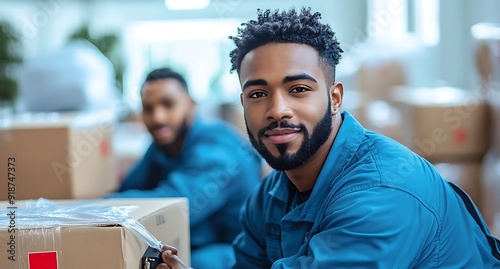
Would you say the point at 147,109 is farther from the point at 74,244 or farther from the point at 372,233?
the point at 372,233

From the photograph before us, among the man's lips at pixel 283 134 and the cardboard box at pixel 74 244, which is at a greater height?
the man's lips at pixel 283 134

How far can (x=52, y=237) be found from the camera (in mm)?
1354

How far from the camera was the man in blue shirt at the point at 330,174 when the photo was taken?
128 centimetres

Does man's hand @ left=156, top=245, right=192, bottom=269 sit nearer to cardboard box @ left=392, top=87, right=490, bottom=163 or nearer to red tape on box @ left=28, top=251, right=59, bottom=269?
red tape on box @ left=28, top=251, right=59, bottom=269

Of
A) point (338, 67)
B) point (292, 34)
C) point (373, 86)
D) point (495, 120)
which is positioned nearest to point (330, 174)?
point (292, 34)

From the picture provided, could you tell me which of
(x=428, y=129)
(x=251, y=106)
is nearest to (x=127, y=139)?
(x=428, y=129)

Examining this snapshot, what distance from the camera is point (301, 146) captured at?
56.4 inches

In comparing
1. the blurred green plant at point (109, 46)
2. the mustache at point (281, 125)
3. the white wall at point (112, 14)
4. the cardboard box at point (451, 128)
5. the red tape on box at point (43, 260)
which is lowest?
the red tape on box at point (43, 260)

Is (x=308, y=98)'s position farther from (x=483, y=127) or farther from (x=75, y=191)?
(x=483, y=127)

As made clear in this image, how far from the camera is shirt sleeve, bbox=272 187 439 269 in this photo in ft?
4.13

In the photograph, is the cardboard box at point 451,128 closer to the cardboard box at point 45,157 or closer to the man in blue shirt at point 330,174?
the cardboard box at point 45,157

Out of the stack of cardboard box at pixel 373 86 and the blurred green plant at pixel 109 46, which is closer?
the stack of cardboard box at pixel 373 86

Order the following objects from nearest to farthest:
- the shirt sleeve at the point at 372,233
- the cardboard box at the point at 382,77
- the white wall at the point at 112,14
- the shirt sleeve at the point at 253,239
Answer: the shirt sleeve at the point at 372,233, the shirt sleeve at the point at 253,239, the cardboard box at the point at 382,77, the white wall at the point at 112,14

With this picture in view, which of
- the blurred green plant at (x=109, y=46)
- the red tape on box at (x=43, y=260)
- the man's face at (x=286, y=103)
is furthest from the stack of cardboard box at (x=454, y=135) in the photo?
the blurred green plant at (x=109, y=46)
